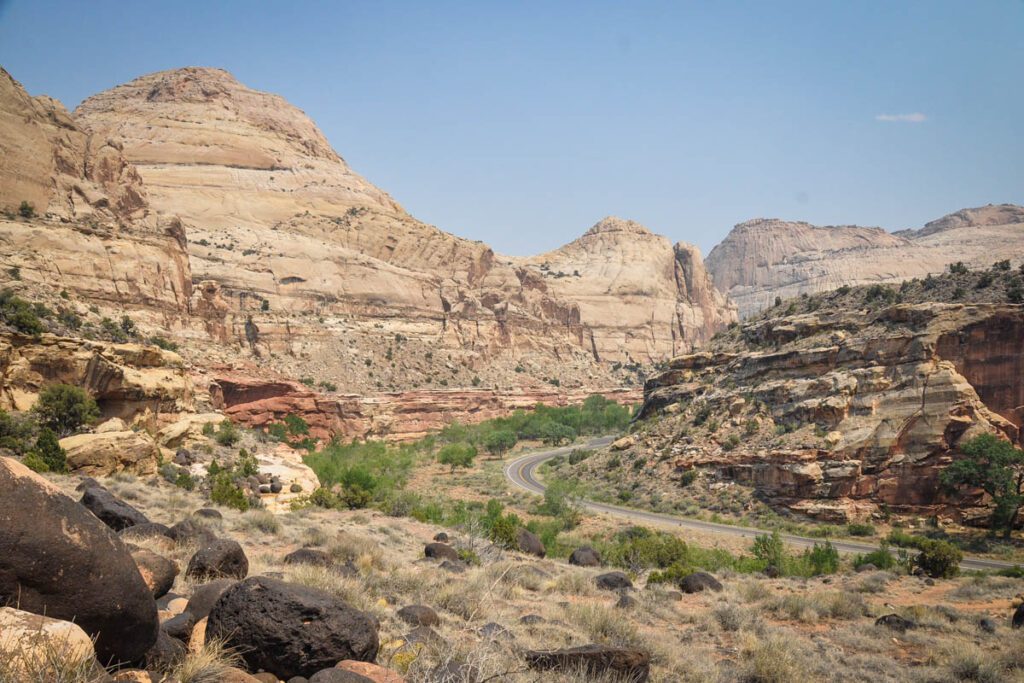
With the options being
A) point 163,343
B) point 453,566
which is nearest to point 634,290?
point 163,343

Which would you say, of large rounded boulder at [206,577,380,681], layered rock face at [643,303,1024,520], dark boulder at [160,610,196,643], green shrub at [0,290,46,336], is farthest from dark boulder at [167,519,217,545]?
layered rock face at [643,303,1024,520]

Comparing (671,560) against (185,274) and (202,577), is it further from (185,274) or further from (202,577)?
(185,274)

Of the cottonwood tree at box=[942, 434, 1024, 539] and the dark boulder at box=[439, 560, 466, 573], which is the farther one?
the cottonwood tree at box=[942, 434, 1024, 539]

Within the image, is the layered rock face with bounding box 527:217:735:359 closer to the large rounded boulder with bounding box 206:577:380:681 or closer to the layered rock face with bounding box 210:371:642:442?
the layered rock face with bounding box 210:371:642:442

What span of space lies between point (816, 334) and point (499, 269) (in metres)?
77.3

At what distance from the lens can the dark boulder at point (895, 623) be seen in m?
13.4

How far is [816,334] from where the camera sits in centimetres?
4528

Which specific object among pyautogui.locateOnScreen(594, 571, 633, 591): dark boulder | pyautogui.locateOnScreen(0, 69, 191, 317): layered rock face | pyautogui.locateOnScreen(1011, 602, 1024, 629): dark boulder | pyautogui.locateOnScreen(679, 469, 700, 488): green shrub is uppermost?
pyautogui.locateOnScreen(0, 69, 191, 317): layered rock face

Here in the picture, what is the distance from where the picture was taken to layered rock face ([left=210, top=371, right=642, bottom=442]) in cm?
5175

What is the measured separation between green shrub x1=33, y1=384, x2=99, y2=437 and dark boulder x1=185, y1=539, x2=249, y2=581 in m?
19.6

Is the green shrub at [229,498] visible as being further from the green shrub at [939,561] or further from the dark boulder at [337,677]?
the green shrub at [939,561]

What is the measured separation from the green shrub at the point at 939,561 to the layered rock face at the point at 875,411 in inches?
457

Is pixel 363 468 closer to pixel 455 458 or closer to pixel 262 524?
pixel 455 458

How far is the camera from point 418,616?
9.37 meters
